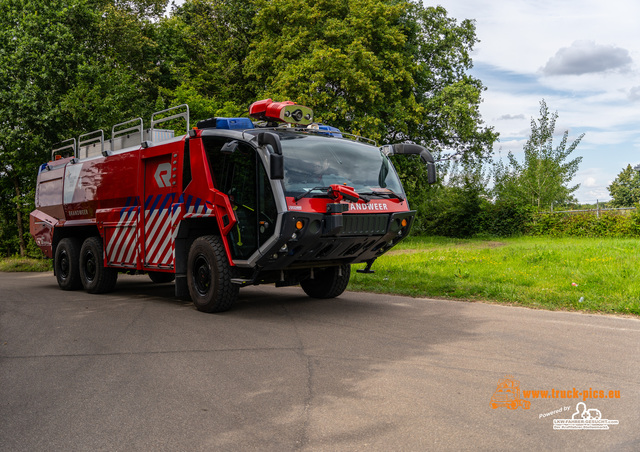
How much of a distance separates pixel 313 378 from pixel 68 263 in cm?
966

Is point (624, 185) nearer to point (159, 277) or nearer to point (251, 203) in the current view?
point (159, 277)

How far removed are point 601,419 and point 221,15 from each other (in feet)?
105

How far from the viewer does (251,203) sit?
8.41m

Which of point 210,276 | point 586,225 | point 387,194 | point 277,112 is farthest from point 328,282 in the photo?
point 586,225

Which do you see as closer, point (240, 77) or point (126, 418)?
point (126, 418)

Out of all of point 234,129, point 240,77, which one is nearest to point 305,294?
point 234,129

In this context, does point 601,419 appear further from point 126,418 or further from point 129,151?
point 129,151

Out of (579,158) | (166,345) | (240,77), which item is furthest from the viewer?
(579,158)

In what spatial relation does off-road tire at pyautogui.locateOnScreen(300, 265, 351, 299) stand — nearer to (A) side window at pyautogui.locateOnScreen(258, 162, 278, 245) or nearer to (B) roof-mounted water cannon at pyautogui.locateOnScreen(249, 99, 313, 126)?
(A) side window at pyautogui.locateOnScreen(258, 162, 278, 245)

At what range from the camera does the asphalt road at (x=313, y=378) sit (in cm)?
403

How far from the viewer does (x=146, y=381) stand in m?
5.46

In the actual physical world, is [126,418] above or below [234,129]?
below

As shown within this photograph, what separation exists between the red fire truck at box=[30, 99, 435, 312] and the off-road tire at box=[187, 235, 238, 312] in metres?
0.02

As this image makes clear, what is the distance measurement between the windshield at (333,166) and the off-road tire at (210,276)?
5.42ft
